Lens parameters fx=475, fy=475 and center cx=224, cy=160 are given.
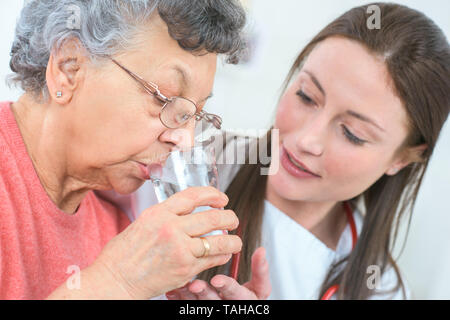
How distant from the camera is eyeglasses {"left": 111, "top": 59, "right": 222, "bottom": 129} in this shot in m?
0.92

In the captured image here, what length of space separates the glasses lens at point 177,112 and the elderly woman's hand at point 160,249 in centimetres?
18

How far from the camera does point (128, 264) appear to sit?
0.83m

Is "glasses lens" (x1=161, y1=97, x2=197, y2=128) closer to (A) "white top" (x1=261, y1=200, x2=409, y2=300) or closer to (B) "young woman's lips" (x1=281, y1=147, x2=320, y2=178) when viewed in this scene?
(B) "young woman's lips" (x1=281, y1=147, x2=320, y2=178)

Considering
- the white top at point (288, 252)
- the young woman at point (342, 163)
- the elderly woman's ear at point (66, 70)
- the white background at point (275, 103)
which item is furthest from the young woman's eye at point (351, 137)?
the elderly woman's ear at point (66, 70)

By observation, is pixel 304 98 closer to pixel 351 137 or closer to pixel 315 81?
pixel 315 81

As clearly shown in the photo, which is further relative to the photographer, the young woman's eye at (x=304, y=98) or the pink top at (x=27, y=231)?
the young woman's eye at (x=304, y=98)

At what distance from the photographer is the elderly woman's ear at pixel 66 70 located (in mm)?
941

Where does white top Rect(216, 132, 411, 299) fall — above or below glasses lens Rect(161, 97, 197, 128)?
below

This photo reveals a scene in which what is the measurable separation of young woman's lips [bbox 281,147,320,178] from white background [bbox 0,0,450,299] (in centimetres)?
40

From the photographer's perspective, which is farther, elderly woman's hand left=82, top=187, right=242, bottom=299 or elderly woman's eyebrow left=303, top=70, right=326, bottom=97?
elderly woman's eyebrow left=303, top=70, right=326, bottom=97

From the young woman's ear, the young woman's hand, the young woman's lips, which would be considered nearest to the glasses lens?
the young woman's hand

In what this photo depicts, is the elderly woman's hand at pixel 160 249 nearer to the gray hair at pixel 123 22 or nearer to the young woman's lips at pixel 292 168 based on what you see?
the gray hair at pixel 123 22

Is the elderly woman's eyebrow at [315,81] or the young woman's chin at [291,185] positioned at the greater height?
the elderly woman's eyebrow at [315,81]

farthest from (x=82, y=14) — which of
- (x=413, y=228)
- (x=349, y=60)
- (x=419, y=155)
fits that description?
(x=413, y=228)
